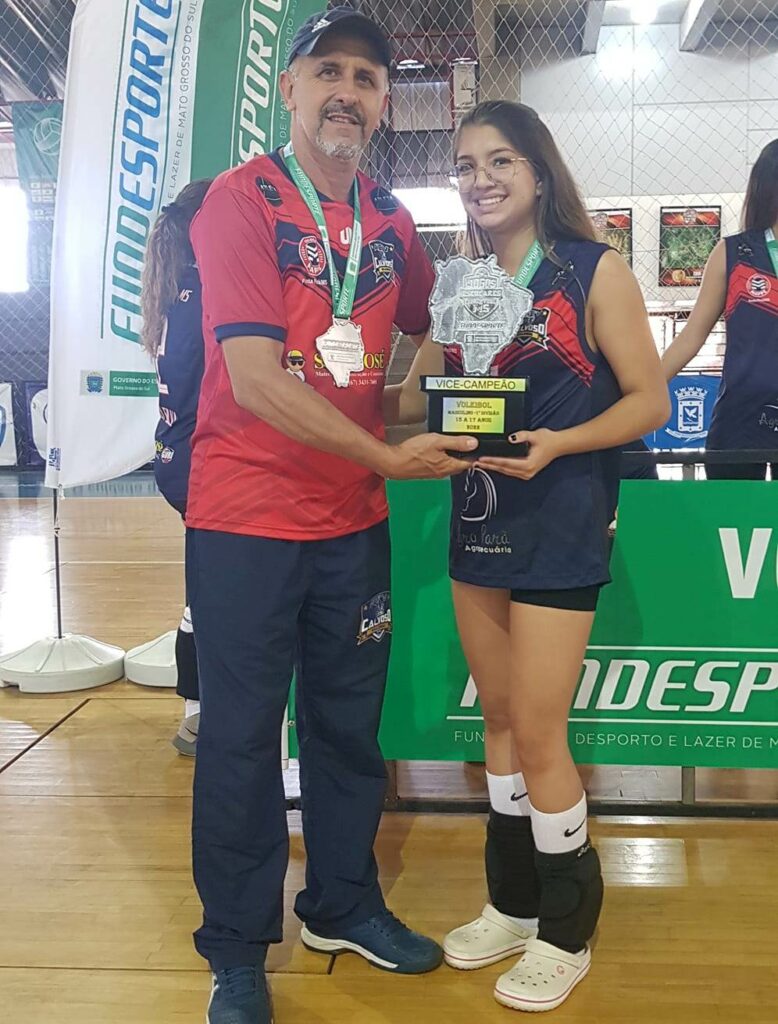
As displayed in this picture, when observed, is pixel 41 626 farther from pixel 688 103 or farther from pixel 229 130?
pixel 688 103

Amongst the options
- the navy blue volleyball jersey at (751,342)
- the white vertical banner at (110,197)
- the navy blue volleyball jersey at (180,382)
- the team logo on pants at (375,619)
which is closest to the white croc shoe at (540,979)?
the team logo on pants at (375,619)

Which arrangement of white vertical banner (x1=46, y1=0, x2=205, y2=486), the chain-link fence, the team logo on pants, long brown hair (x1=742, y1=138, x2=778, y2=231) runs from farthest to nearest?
the chain-link fence → white vertical banner (x1=46, y1=0, x2=205, y2=486) → long brown hair (x1=742, y1=138, x2=778, y2=231) → the team logo on pants

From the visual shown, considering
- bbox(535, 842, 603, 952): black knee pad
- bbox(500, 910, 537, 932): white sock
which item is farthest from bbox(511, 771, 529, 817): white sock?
A: bbox(500, 910, 537, 932): white sock

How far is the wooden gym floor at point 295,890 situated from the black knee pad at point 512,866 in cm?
12

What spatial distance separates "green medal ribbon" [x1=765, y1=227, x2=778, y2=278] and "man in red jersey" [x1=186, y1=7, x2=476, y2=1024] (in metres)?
1.00

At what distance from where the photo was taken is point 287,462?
1570mm

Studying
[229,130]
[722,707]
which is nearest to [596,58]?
[229,130]

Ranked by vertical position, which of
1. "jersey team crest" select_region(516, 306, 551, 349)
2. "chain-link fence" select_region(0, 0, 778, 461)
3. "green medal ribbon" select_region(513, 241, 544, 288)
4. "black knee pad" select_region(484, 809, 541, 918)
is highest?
"chain-link fence" select_region(0, 0, 778, 461)

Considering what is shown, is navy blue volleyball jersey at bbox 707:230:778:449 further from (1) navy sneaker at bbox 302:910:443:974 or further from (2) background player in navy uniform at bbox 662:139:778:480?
(1) navy sneaker at bbox 302:910:443:974

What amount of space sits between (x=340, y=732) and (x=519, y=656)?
1.18 ft

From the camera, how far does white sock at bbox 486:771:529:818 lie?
1.80 m

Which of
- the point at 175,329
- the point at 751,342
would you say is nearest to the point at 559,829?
the point at 751,342

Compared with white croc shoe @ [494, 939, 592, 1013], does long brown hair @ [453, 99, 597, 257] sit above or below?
above

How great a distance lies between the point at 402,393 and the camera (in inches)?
72.2
